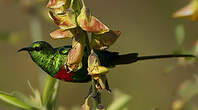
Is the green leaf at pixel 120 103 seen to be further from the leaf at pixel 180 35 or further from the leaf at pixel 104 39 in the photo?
the leaf at pixel 104 39

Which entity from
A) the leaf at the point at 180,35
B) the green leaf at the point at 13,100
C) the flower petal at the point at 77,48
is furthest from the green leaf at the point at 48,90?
the leaf at the point at 180,35

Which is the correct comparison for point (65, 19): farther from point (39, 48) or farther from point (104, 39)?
point (39, 48)

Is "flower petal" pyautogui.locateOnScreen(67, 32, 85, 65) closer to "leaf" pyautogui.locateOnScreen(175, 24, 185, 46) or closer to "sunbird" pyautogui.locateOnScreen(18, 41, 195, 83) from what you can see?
"sunbird" pyautogui.locateOnScreen(18, 41, 195, 83)

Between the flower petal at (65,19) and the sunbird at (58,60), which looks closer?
the flower petal at (65,19)

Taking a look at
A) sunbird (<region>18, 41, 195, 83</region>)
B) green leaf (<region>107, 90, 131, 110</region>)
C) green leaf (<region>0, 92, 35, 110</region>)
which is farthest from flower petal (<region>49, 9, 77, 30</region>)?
green leaf (<region>107, 90, 131, 110</region>)

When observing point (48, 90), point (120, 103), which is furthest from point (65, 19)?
point (120, 103)

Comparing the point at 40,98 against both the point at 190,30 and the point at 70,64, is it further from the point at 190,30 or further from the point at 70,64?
the point at 190,30
